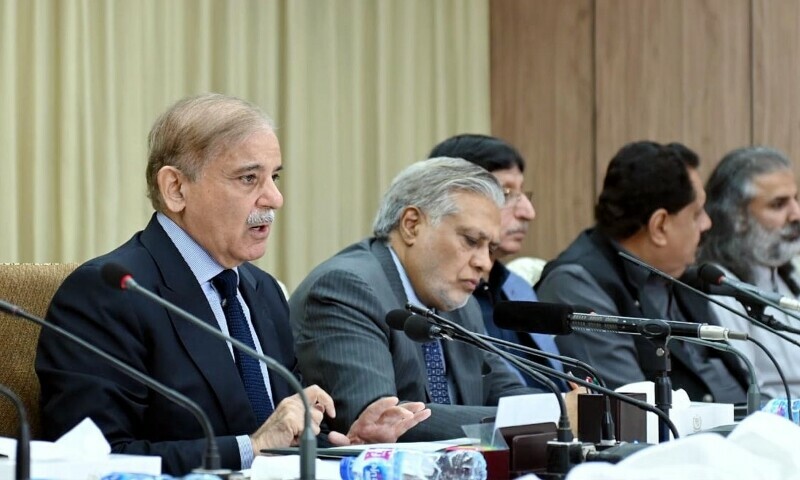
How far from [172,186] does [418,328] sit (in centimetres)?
82

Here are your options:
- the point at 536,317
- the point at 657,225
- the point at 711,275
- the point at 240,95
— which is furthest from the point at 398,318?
the point at 240,95

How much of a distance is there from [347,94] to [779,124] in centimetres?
190

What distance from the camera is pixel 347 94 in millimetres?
5590

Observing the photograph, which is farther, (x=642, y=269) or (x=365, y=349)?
(x=642, y=269)

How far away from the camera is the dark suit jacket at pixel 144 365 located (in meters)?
2.49

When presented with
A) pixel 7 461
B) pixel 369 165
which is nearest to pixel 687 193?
pixel 369 165

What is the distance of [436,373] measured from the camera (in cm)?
345

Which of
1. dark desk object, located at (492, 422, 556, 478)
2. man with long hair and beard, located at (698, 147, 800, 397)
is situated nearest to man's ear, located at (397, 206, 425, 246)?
dark desk object, located at (492, 422, 556, 478)

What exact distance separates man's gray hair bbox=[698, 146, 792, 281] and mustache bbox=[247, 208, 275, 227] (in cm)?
262

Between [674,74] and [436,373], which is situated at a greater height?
[674,74]

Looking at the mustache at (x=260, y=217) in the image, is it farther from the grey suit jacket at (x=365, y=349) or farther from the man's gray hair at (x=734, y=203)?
the man's gray hair at (x=734, y=203)

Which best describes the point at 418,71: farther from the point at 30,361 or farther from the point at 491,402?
the point at 30,361

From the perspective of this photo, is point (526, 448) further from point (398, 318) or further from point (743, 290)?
point (743, 290)

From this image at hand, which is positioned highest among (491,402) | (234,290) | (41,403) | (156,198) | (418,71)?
(418,71)
